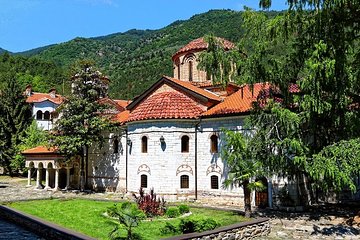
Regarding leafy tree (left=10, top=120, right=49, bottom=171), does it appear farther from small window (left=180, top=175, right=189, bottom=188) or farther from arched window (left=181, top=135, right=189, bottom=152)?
small window (left=180, top=175, right=189, bottom=188)

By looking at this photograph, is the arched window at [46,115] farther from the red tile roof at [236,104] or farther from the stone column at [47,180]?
the red tile roof at [236,104]

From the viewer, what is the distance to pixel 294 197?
699 inches

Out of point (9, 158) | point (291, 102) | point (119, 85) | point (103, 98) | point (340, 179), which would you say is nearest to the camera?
point (340, 179)

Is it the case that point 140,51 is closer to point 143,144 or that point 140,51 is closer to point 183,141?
point 143,144

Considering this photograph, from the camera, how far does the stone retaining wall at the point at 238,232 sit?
38.3 feet

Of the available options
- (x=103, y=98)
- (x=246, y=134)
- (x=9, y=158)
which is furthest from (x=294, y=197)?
(x=9, y=158)

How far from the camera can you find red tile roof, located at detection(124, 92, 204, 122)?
21.2 meters

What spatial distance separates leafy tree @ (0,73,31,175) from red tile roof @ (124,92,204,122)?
853 inches

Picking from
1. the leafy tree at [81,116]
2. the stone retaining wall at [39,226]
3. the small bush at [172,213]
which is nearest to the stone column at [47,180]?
the leafy tree at [81,116]

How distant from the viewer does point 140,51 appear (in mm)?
121750

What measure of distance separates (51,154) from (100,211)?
11.8 metres

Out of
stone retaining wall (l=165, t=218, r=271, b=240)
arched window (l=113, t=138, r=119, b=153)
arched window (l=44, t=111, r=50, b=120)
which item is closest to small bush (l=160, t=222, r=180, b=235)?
Result: stone retaining wall (l=165, t=218, r=271, b=240)

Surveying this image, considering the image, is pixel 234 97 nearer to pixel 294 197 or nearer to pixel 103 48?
pixel 294 197

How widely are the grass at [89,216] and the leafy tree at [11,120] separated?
20826 mm
